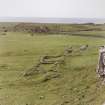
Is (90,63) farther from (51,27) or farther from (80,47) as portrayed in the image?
(51,27)

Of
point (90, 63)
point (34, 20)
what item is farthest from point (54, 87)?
point (34, 20)

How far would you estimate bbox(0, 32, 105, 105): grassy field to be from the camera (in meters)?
2.15

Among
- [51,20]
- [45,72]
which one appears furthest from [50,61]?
[51,20]

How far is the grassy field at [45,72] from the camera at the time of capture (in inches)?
84.7

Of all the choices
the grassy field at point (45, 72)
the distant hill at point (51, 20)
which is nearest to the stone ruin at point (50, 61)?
the grassy field at point (45, 72)

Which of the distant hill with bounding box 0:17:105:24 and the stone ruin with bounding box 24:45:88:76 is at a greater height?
the distant hill with bounding box 0:17:105:24

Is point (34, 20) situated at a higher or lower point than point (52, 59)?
higher

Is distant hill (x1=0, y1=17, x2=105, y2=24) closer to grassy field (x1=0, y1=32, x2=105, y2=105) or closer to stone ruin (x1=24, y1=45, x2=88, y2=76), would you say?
grassy field (x1=0, y1=32, x2=105, y2=105)

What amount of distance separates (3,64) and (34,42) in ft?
0.98

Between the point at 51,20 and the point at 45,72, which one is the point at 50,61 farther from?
the point at 51,20

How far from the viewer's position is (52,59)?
7.16ft

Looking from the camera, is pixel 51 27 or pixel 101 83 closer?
pixel 51 27

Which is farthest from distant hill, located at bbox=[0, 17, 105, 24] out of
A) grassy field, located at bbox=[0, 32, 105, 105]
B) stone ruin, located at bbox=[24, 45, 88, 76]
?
stone ruin, located at bbox=[24, 45, 88, 76]

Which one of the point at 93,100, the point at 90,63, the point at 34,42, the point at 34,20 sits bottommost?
the point at 93,100
